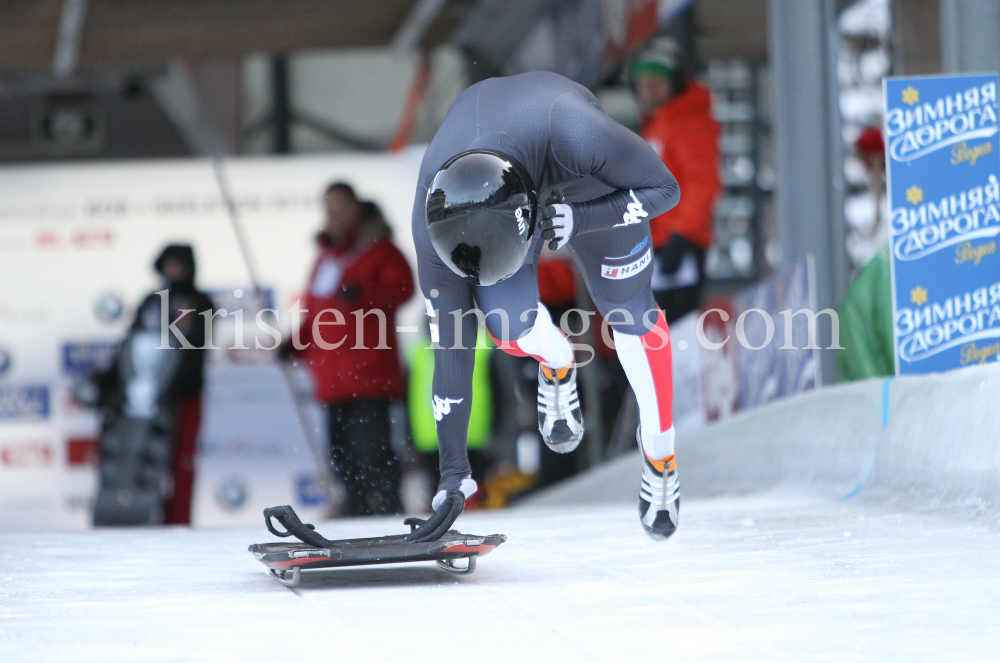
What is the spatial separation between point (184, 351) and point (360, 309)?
1.07 metres

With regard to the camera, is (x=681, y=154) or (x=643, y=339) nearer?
(x=643, y=339)

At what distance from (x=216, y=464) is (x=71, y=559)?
5577mm

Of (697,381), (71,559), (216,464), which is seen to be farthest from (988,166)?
(216,464)

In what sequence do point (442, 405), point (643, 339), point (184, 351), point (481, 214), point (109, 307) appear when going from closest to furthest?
point (481, 214) → point (442, 405) → point (643, 339) → point (184, 351) → point (109, 307)

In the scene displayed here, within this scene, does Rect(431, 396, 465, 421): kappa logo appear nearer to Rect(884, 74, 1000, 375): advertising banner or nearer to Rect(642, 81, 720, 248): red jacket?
Rect(884, 74, 1000, 375): advertising banner

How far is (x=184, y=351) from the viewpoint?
23.2 ft

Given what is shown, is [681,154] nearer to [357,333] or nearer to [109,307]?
[357,333]

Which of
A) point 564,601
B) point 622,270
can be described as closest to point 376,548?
point 564,601

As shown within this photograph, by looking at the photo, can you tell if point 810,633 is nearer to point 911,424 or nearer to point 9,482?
point 911,424

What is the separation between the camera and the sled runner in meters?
2.88

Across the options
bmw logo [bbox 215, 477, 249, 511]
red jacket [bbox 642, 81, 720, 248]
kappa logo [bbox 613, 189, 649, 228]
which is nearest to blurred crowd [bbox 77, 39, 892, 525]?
red jacket [bbox 642, 81, 720, 248]

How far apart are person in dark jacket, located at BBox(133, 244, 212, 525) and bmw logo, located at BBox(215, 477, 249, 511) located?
156cm

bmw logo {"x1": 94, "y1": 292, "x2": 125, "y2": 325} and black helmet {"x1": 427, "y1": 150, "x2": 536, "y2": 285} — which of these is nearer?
black helmet {"x1": 427, "y1": 150, "x2": 536, "y2": 285}

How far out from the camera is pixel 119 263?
965 cm
